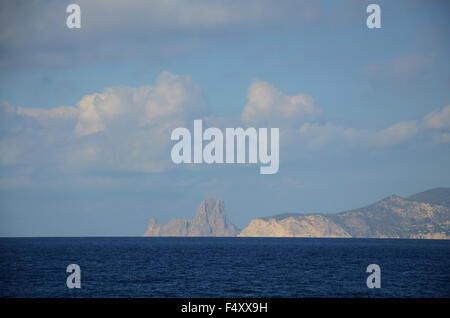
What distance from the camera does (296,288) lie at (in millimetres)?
80438

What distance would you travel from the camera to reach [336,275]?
101188 millimetres

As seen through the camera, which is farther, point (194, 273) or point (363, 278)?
point (194, 273)
